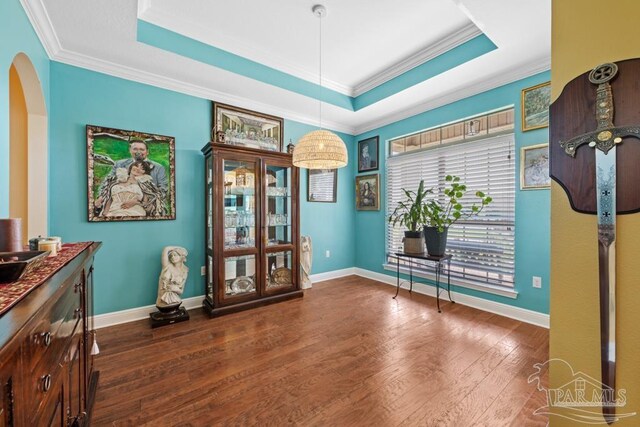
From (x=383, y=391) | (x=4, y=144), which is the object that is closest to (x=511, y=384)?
(x=383, y=391)

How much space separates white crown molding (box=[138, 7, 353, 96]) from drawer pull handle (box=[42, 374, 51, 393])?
264 cm

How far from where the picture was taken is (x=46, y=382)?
0.77 meters

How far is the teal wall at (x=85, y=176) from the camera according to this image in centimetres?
248

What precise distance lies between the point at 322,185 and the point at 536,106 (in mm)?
2757

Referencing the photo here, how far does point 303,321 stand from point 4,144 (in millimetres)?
2555

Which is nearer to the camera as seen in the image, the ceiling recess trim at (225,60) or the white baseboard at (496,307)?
the ceiling recess trim at (225,60)

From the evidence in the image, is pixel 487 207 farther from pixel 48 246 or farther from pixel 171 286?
pixel 48 246

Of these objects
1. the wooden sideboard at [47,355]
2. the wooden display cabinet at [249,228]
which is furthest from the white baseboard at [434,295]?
the wooden sideboard at [47,355]

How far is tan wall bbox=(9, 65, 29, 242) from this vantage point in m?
2.22

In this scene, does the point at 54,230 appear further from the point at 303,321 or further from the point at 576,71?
the point at 576,71

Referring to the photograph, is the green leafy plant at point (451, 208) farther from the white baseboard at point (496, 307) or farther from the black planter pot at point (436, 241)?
the white baseboard at point (496, 307)

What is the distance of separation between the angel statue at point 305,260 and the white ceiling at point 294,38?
1957mm

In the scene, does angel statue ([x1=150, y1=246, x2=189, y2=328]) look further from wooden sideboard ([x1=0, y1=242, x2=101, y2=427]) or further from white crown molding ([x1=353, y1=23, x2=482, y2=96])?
white crown molding ([x1=353, y1=23, x2=482, y2=96])

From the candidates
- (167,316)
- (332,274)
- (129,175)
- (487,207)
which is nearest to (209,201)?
(129,175)
